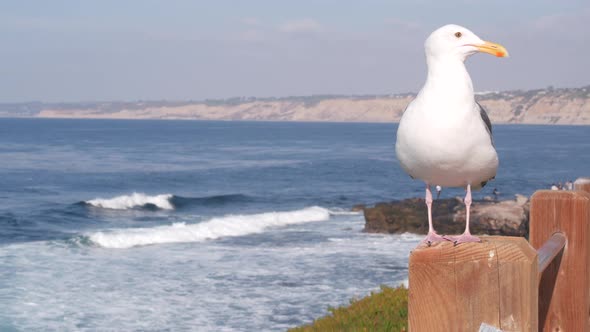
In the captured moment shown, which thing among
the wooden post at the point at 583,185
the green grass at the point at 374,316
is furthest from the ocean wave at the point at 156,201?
the wooden post at the point at 583,185

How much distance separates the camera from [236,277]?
19.1 meters

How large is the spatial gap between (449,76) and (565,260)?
162cm

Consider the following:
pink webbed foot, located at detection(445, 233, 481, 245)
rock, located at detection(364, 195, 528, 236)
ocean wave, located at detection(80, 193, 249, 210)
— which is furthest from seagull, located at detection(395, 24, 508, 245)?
ocean wave, located at detection(80, 193, 249, 210)

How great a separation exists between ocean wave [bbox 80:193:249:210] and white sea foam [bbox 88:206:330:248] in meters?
8.58

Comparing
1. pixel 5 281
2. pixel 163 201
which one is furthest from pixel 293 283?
pixel 163 201

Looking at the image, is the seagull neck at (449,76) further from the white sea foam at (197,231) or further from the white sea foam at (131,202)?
the white sea foam at (131,202)

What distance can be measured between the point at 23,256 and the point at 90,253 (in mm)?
1980

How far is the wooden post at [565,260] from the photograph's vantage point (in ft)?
13.7

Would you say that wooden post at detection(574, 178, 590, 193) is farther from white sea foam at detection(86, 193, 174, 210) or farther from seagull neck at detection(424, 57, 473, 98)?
white sea foam at detection(86, 193, 174, 210)

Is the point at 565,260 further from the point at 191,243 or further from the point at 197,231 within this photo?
the point at 197,231

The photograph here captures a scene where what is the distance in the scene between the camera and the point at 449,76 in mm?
3303

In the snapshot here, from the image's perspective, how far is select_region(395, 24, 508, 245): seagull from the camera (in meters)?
3.15

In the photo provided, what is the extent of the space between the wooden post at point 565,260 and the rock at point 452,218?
70.0ft

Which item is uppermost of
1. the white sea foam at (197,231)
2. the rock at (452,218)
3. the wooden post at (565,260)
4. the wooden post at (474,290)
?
the wooden post at (474,290)
